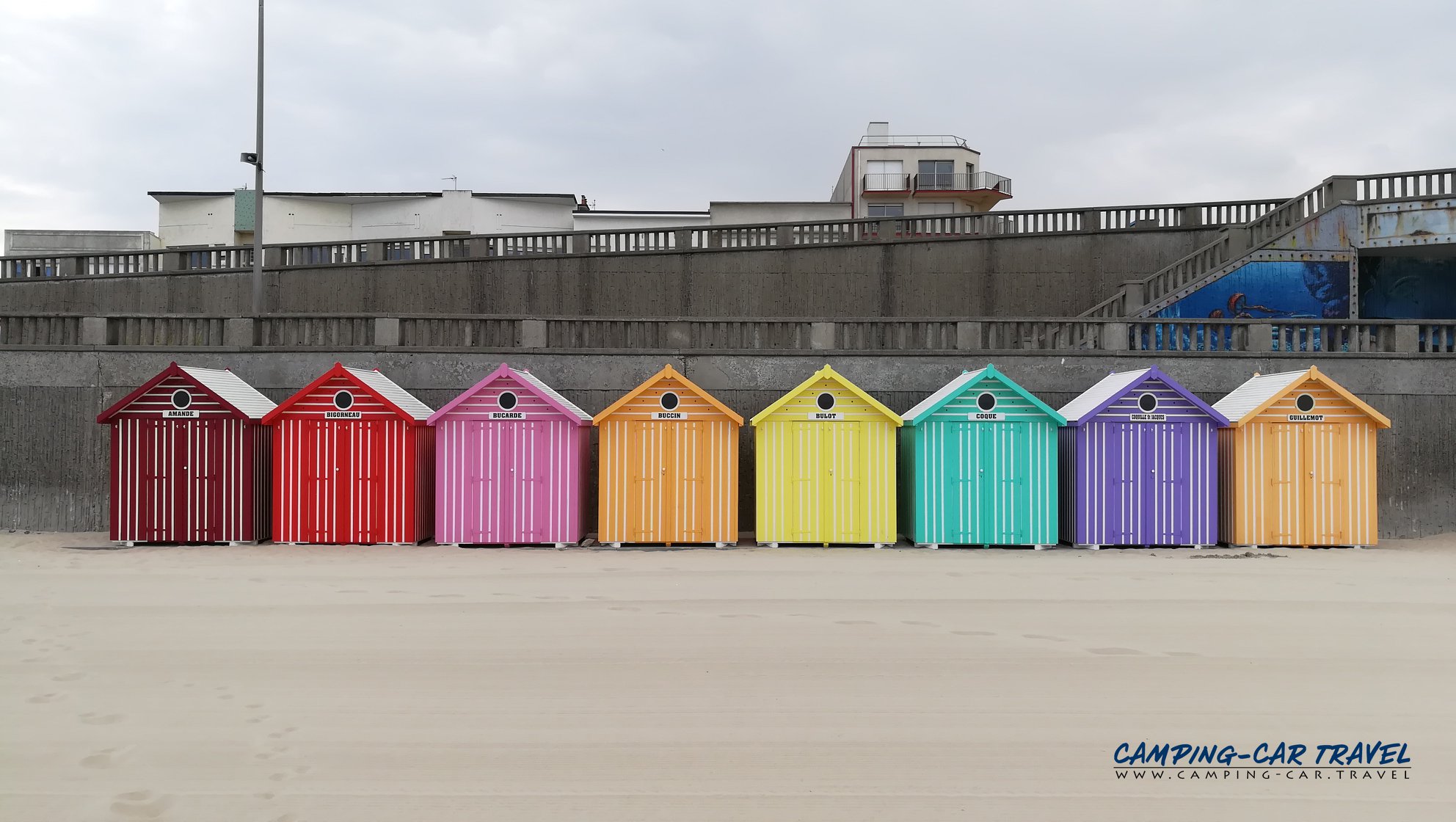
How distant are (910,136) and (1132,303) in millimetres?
31581

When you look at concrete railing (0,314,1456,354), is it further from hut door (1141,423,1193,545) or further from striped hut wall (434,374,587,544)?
hut door (1141,423,1193,545)

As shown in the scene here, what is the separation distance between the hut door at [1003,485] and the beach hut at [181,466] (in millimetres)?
10477

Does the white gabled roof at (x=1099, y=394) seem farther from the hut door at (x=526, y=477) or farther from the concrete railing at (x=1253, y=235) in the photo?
the hut door at (x=526, y=477)

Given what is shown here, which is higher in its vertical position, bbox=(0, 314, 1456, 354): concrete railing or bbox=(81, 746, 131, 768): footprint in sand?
bbox=(0, 314, 1456, 354): concrete railing

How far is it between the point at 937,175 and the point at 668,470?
124 feet

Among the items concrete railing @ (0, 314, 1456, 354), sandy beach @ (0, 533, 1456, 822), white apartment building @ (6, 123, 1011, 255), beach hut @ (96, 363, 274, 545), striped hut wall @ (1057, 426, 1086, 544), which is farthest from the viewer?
white apartment building @ (6, 123, 1011, 255)

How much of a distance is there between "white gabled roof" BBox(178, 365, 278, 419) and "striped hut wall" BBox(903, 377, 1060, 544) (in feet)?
31.8

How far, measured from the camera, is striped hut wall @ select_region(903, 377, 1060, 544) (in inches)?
544

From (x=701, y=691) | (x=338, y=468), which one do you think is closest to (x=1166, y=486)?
(x=701, y=691)

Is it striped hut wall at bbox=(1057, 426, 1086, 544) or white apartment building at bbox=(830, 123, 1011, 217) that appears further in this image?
white apartment building at bbox=(830, 123, 1011, 217)

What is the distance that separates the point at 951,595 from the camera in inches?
391

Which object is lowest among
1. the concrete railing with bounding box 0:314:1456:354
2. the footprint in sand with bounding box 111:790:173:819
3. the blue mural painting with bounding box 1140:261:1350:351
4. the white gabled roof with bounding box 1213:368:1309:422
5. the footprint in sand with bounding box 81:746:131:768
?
the footprint in sand with bounding box 111:790:173:819

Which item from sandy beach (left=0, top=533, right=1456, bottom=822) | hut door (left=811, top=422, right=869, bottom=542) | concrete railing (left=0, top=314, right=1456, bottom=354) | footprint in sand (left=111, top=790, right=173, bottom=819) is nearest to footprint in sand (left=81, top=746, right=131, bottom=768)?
sandy beach (left=0, top=533, right=1456, bottom=822)

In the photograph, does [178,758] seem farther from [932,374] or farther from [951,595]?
[932,374]
